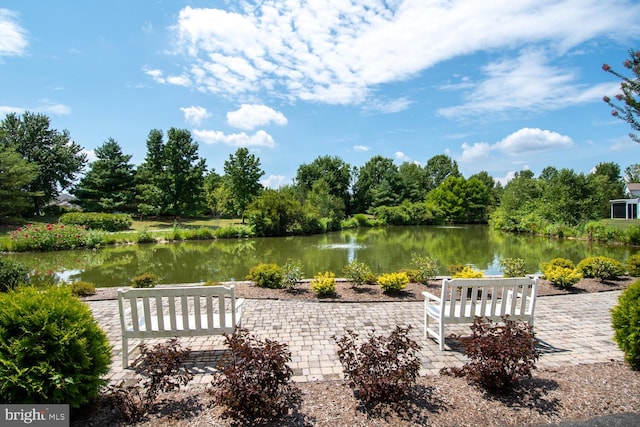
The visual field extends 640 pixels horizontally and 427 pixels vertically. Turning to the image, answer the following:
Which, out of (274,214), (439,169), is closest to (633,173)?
(439,169)

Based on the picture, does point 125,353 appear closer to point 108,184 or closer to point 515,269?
point 515,269

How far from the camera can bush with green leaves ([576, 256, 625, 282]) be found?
791 centimetres

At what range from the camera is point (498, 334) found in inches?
122

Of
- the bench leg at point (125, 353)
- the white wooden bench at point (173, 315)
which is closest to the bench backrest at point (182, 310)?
the white wooden bench at point (173, 315)

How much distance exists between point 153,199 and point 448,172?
51.8 m

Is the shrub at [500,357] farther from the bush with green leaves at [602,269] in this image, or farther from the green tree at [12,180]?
the green tree at [12,180]

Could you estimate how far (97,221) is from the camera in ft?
85.8

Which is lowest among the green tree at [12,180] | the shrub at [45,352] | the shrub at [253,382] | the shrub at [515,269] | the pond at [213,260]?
the pond at [213,260]

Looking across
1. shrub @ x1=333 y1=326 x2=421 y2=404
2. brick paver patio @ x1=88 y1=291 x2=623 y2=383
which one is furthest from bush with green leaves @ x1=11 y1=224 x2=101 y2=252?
shrub @ x1=333 y1=326 x2=421 y2=404

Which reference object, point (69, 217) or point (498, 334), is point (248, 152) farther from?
point (498, 334)

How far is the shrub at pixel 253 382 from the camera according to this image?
2443 millimetres

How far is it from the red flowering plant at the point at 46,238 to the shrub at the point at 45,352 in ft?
65.3

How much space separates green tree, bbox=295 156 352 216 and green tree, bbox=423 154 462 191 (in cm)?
2086

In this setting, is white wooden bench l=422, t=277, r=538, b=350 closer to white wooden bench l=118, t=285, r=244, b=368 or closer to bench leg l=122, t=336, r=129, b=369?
white wooden bench l=118, t=285, r=244, b=368
